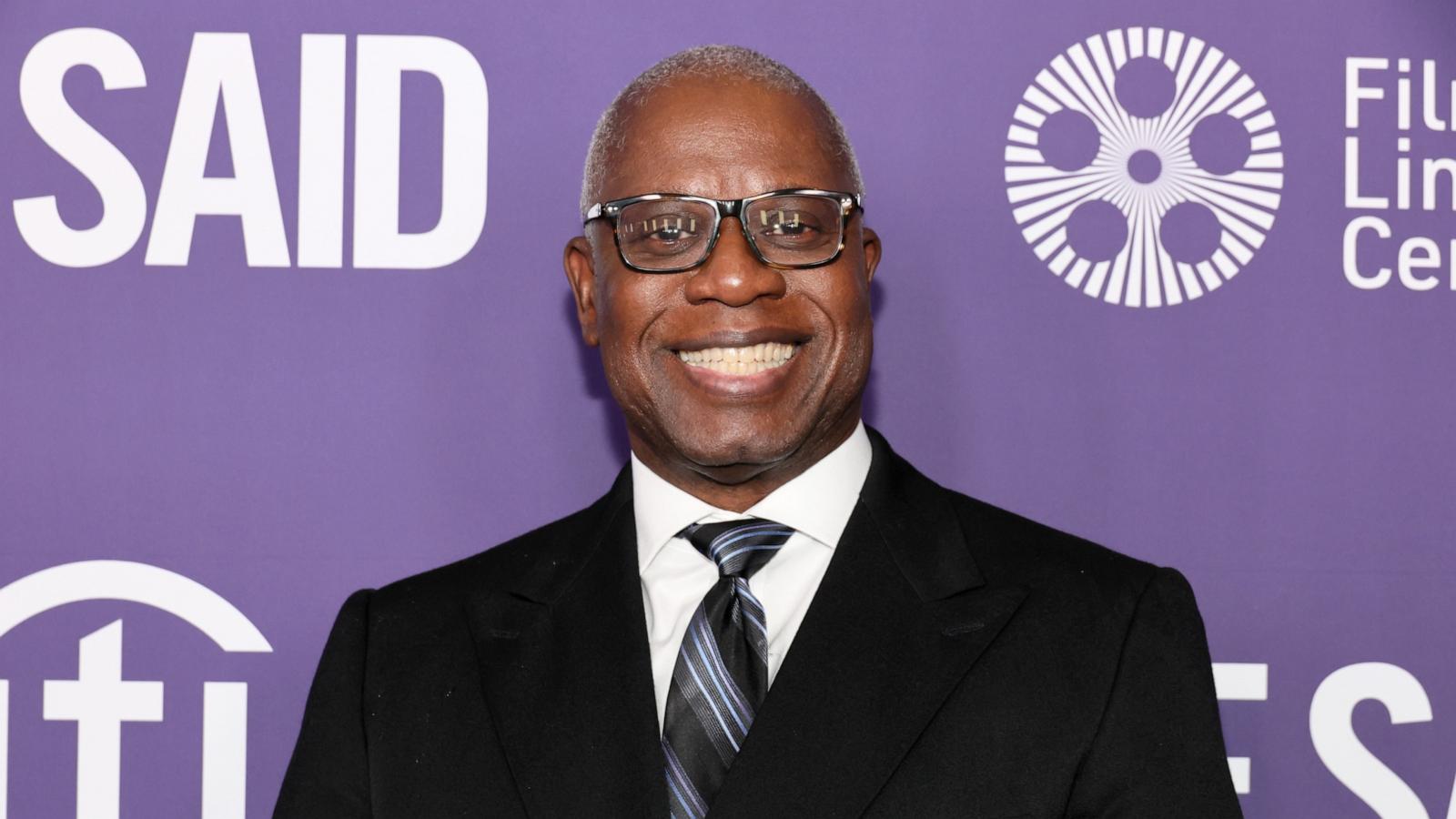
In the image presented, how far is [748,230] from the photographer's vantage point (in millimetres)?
1504

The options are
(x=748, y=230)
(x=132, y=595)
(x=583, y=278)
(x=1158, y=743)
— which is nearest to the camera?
(x=1158, y=743)

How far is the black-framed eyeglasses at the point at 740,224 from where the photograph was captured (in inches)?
59.3

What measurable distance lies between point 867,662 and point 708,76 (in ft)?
2.14

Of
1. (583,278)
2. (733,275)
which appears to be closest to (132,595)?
(583,278)

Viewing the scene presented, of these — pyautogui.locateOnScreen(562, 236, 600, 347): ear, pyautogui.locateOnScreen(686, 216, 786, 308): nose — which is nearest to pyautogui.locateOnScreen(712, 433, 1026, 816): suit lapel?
pyautogui.locateOnScreen(686, 216, 786, 308): nose

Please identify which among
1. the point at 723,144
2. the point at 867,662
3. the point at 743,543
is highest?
the point at 723,144

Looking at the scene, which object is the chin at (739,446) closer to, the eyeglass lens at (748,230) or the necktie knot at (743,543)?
the necktie knot at (743,543)

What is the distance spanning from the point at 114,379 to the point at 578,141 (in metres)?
0.77

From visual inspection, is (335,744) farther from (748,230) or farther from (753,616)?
(748,230)

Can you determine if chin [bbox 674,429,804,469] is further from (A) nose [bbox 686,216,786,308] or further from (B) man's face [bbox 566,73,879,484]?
(A) nose [bbox 686,216,786,308]

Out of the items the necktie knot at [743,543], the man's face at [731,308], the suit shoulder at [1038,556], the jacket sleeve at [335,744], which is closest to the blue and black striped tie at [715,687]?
the necktie knot at [743,543]

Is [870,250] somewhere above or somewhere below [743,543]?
above

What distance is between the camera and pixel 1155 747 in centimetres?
140

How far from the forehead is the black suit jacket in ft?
1.14
